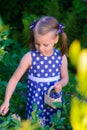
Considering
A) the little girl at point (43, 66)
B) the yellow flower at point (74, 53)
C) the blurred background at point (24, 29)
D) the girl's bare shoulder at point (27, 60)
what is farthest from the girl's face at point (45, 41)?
the yellow flower at point (74, 53)

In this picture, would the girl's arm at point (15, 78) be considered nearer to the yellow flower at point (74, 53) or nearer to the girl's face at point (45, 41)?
the girl's face at point (45, 41)

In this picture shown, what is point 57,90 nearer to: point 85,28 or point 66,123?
point 66,123

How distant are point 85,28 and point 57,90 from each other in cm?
297

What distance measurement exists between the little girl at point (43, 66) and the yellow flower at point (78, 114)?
1795mm

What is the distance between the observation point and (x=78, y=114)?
1.35 m

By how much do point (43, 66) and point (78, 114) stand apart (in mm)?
2032

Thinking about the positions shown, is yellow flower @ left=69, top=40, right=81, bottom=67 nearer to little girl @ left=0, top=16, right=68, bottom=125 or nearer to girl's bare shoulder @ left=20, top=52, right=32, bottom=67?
little girl @ left=0, top=16, right=68, bottom=125

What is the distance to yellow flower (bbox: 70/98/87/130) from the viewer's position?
1.35m

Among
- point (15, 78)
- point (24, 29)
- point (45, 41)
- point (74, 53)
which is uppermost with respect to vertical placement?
point (74, 53)

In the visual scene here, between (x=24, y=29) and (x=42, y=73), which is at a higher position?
(x=42, y=73)

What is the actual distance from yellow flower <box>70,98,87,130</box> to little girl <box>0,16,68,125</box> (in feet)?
5.89

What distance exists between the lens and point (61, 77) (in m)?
3.49

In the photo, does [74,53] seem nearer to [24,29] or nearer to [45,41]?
[45,41]

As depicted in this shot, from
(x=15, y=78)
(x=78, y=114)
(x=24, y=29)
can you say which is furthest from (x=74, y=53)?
(x=24, y=29)
